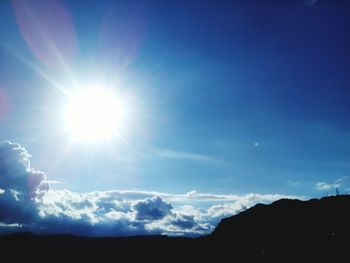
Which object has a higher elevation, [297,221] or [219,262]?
[297,221]

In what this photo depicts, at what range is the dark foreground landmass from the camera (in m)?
77.9

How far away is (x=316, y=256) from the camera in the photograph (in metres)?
65.6

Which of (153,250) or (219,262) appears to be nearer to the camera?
(219,262)

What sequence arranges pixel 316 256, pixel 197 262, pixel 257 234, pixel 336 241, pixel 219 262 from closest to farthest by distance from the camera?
pixel 316 256 < pixel 336 241 < pixel 219 262 < pixel 197 262 < pixel 257 234

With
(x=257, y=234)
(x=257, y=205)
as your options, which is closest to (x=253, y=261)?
(x=257, y=234)

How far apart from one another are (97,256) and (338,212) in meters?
122

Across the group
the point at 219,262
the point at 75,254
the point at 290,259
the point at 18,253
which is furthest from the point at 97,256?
the point at 290,259

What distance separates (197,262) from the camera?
344 ft

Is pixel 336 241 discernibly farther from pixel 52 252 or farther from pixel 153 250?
pixel 52 252

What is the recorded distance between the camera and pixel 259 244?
11000 centimetres

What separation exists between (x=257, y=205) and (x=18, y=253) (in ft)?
460

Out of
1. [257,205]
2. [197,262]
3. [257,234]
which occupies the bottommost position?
[197,262]

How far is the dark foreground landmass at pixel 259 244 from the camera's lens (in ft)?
255

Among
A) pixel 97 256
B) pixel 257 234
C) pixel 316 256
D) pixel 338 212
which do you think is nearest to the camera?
pixel 316 256
